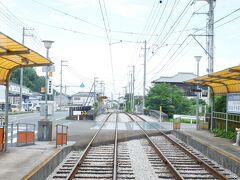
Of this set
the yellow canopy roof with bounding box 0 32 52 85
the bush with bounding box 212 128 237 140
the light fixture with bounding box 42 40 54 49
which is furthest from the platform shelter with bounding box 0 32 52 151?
the bush with bounding box 212 128 237 140

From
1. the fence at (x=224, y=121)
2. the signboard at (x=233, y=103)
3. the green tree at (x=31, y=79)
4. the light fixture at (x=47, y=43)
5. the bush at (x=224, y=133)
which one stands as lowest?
the bush at (x=224, y=133)

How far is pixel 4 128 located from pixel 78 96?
155238 millimetres

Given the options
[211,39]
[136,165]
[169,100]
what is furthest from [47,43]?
[169,100]

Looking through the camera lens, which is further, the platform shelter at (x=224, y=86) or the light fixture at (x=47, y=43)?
the light fixture at (x=47, y=43)

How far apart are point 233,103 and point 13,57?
11.4 metres

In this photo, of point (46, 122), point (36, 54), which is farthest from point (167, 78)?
point (36, 54)

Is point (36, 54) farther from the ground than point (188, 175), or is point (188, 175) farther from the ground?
point (36, 54)

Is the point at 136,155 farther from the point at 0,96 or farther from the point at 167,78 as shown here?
the point at 167,78

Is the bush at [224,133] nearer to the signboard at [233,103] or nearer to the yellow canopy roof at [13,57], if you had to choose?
the signboard at [233,103]

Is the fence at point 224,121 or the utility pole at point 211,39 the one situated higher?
the utility pole at point 211,39

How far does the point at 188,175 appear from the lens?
505 inches

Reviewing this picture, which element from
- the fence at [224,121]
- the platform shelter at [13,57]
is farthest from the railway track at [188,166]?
the platform shelter at [13,57]

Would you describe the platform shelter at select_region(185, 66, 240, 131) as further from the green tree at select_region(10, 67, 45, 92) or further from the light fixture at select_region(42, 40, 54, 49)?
the green tree at select_region(10, 67, 45, 92)

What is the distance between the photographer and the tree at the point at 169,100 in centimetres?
6312
